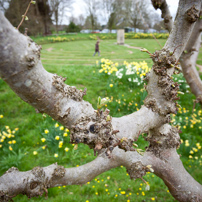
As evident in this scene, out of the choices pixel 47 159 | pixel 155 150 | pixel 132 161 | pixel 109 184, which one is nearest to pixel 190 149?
pixel 109 184

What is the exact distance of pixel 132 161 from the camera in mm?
1606

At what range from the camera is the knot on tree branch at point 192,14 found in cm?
131

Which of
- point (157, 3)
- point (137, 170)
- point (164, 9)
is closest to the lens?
point (137, 170)

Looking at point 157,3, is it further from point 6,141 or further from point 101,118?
point 6,141

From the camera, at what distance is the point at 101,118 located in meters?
1.14

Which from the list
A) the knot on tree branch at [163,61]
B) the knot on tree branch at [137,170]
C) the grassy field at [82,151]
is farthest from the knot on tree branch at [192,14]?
the grassy field at [82,151]

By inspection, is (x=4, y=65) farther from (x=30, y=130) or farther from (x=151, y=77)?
(x=30, y=130)

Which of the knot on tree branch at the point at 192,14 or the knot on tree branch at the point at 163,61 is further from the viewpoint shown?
the knot on tree branch at the point at 163,61

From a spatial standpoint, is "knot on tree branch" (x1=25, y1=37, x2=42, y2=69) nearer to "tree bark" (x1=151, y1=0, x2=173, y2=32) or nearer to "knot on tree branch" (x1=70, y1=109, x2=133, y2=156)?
"knot on tree branch" (x1=70, y1=109, x2=133, y2=156)

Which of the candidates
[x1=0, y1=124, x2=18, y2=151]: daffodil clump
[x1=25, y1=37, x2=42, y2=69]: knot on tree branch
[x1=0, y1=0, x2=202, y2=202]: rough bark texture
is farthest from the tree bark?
[x1=0, y1=124, x2=18, y2=151]: daffodil clump

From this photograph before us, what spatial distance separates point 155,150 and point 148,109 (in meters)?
0.51

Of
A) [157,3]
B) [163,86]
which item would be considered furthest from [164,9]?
[163,86]

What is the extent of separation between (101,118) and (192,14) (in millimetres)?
1069

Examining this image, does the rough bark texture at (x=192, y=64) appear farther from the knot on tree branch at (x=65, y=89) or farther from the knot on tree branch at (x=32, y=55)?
the knot on tree branch at (x=32, y=55)
